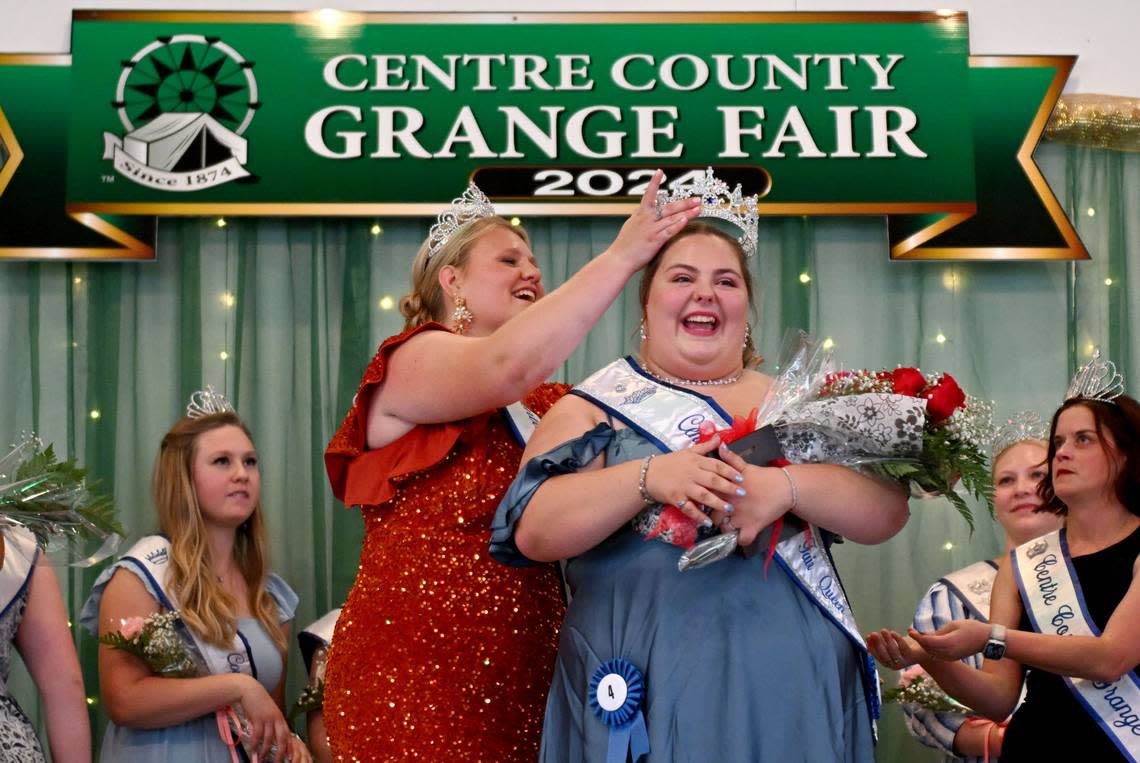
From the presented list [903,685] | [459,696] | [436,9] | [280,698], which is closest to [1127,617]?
[903,685]

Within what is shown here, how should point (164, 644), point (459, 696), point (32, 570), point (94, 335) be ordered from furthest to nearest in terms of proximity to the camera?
point (94, 335), point (164, 644), point (32, 570), point (459, 696)

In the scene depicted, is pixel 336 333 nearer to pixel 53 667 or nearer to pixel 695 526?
pixel 53 667

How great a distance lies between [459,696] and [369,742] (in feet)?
0.49

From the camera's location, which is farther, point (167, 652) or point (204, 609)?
point (204, 609)

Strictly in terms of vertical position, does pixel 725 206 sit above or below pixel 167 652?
above

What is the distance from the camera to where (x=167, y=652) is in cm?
276

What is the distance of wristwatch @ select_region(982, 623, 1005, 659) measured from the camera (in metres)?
2.22

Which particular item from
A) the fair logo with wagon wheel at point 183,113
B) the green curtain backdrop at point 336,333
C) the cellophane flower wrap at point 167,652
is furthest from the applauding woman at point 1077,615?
the fair logo with wagon wheel at point 183,113

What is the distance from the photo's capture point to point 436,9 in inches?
150

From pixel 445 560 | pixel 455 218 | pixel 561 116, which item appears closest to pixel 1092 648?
pixel 445 560

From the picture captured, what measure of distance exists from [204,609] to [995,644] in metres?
1.59

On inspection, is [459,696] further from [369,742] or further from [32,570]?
[32,570]

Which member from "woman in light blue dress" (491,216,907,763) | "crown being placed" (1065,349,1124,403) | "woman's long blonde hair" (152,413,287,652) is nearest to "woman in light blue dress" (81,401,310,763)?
"woman's long blonde hair" (152,413,287,652)

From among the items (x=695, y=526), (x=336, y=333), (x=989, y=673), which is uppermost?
(x=336, y=333)
